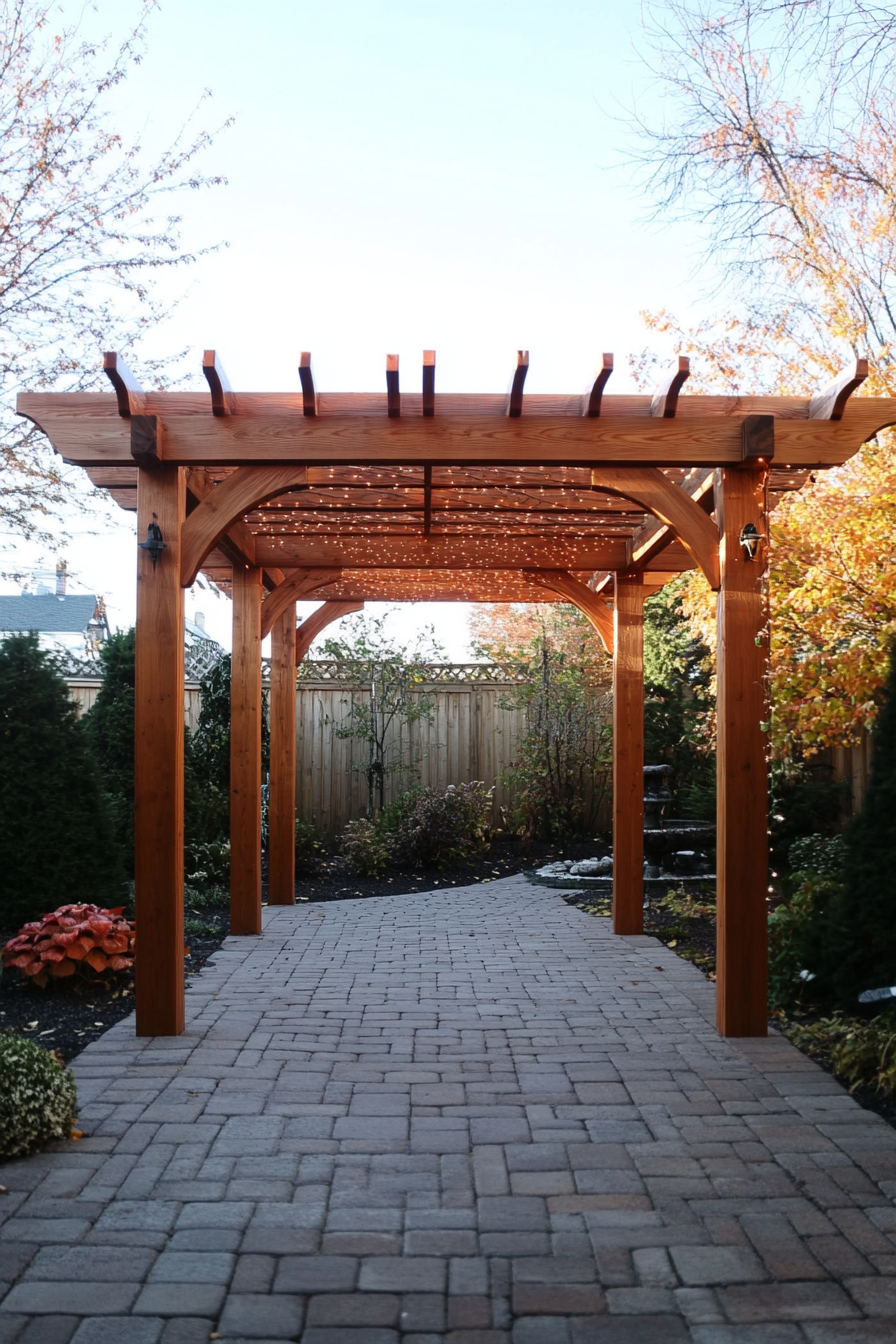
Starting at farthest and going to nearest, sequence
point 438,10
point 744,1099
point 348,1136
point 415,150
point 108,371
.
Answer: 1. point 415,150
2. point 438,10
3. point 108,371
4. point 744,1099
5. point 348,1136

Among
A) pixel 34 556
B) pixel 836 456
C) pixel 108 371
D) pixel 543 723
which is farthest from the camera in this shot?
pixel 543 723

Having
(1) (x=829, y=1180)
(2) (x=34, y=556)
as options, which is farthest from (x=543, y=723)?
(1) (x=829, y=1180)

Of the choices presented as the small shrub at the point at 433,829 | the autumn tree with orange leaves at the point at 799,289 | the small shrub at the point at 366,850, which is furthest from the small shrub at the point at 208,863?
the autumn tree with orange leaves at the point at 799,289

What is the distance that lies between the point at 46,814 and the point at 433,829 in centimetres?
483

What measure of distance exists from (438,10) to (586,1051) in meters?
6.56

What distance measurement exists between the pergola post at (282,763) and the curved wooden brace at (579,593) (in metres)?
2.03

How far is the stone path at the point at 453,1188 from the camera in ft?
7.65

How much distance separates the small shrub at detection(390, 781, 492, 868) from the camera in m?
10.7

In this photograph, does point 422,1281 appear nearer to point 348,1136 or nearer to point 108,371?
point 348,1136

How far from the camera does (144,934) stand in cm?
468

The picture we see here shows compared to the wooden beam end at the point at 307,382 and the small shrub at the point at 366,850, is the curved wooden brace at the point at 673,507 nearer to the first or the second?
the wooden beam end at the point at 307,382

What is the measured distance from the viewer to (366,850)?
10.3m

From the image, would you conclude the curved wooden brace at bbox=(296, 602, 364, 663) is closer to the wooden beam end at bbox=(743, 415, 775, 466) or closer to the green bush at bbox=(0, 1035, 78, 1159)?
the wooden beam end at bbox=(743, 415, 775, 466)

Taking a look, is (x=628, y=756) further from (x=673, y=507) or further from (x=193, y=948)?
(x=193, y=948)
